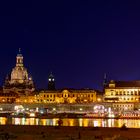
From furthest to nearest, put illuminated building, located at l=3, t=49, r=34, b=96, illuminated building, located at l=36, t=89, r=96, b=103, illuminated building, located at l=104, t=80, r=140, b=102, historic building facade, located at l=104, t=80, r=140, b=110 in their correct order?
1. illuminated building, located at l=3, t=49, r=34, b=96
2. illuminated building, located at l=36, t=89, r=96, b=103
3. illuminated building, located at l=104, t=80, r=140, b=102
4. historic building facade, located at l=104, t=80, r=140, b=110

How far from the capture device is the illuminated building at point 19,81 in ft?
466

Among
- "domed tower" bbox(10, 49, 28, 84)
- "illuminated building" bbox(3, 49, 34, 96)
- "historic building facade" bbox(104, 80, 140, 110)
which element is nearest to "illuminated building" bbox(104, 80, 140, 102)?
"historic building facade" bbox(104, 80, 140, 110)

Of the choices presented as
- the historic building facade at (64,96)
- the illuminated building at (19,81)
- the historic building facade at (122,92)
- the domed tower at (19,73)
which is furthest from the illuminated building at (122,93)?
the domed tower at (19,73)

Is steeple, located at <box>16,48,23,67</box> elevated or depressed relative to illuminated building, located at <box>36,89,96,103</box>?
elevated

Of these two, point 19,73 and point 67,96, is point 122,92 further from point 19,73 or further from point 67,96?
point 19,73

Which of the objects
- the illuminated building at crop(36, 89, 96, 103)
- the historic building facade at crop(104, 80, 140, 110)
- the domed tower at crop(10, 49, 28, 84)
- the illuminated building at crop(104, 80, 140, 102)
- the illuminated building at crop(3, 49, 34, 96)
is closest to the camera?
the historic building facade at crop(104, 80, 140, 110)

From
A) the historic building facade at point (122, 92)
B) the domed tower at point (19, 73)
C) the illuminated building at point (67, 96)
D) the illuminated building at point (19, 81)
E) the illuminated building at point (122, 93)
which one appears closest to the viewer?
the historic building facade at point (122, 92)

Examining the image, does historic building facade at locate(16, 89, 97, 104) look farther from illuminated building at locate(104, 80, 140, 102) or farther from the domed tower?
the domed tower

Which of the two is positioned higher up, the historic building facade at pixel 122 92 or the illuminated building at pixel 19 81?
the illuminated building at pixel 19 81

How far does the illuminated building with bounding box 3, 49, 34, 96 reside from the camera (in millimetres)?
142125

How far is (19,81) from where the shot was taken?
148m

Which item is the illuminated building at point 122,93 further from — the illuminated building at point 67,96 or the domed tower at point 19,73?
the domed tower at point 19,73

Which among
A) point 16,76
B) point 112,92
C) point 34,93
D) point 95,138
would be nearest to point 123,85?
point 112,92

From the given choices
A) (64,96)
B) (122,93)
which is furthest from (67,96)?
(122,93)
